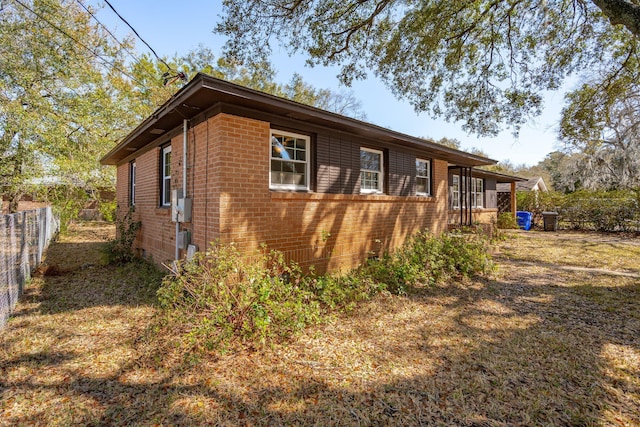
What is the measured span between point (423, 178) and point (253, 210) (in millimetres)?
6408

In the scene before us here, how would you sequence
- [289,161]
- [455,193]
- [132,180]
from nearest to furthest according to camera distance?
[289,161]
[132,180]
[455,193]

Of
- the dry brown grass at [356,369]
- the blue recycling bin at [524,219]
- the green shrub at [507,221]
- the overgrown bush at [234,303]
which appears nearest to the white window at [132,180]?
the dry brown grass at [356,369]

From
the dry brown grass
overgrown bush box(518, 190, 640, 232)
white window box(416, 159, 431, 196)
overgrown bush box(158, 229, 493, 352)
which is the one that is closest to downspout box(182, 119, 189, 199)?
overgrown bush box(158, 229, 493, 352)

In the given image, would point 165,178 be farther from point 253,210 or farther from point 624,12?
point 624,12

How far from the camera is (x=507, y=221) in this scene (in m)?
17.9

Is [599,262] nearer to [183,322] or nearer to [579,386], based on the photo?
[579,386]

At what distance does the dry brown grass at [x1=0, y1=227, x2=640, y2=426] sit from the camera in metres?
2.43

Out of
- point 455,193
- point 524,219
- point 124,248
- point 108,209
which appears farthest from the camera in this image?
point 108,209

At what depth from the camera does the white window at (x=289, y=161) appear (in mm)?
5598

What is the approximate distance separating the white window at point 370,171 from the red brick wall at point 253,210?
440 mm

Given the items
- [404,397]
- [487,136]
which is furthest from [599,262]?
[404,397]

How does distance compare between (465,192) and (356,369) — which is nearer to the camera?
(356,369)

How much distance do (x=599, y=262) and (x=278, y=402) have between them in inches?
407

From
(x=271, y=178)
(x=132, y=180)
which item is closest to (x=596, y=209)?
(x=271, y=178)
